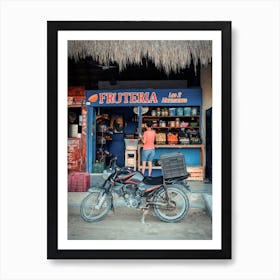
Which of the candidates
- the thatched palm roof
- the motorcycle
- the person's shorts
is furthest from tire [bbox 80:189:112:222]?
the thatched palm roof

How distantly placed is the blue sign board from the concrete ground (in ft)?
2.67

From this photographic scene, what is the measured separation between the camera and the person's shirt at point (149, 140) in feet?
11.5

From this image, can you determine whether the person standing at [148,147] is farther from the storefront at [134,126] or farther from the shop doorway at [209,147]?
the shop doorway at [209,147]

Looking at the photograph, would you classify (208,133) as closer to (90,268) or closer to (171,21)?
(171,21)

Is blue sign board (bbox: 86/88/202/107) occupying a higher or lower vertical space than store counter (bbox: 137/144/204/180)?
higher

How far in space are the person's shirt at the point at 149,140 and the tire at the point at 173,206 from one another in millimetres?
409

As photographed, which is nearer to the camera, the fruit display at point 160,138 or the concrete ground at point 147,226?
the concrete ground at point 147,226

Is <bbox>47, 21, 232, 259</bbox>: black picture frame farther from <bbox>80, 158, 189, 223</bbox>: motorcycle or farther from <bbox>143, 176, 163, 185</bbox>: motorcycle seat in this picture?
<bbox>143, 176, 163, 185</bbox>: motorcycle seat

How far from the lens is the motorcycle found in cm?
332

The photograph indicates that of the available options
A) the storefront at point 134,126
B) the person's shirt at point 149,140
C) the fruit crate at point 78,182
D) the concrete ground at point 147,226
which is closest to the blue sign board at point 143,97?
the storefront at point 134,126

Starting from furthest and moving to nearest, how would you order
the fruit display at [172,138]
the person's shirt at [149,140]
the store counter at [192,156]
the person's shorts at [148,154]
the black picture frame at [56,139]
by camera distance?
the fruit display at [172,138]
the person's shirt at [149,140]
the person's shorts at [148,154]
the store counter at [192,156]
the black picture frame at [56,139]

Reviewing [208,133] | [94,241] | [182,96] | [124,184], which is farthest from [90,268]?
[182,96]
